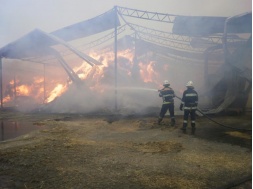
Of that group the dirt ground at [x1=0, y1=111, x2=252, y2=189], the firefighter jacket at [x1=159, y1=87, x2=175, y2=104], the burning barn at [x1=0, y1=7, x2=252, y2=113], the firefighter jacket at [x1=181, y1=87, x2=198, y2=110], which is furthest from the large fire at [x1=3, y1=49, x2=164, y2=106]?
the dirt ground at [x1=0, y1=111, x2=252, y2=189]

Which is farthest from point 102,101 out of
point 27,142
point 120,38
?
point 27,142

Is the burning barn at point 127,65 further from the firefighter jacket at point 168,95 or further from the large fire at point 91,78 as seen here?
the firefighter jacket at point 168,95

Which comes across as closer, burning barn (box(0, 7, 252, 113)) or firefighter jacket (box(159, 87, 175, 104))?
firefighter jacket (box(159, 87, 175, 104))

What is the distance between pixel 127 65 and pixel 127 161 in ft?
57.2

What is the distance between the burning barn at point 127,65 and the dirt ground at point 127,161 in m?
5.86

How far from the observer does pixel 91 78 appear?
1805 cm

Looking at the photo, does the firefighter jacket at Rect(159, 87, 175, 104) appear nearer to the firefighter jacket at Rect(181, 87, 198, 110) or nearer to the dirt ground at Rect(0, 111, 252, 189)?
the firefighter jacket at Rect(181, 87, 198, 110)

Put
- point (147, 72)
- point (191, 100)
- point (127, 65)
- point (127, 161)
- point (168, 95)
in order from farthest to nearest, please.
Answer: point (147, 72) → point (127, 65) → point (168, 95) → point (191, 100) → point (127, 161)

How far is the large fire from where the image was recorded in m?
17.9

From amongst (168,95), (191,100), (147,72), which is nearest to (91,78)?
(147,72)

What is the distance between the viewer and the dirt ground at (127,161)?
373cm

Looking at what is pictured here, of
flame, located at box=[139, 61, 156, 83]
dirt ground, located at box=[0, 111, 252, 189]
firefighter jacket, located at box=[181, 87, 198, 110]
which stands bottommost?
dirt ground, located at box=[0, 111, 252, 189]

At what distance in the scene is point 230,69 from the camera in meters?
12.1

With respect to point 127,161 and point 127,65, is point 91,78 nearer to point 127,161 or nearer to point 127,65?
point 127,65
